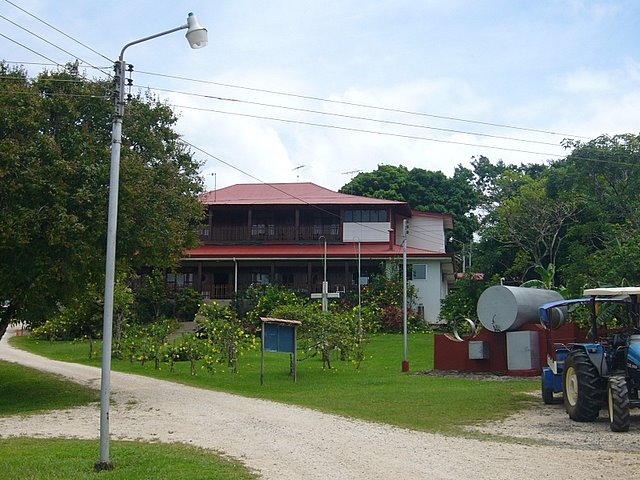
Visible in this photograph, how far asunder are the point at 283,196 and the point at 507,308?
1159 inches

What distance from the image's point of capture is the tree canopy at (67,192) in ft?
62.0

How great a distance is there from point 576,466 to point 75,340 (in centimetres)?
3677

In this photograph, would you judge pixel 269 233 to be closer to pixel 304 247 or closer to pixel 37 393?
pixel 304 247

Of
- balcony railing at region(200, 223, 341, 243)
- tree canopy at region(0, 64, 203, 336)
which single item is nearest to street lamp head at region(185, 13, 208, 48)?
tree canopy at region(0, 64, 203, 336)

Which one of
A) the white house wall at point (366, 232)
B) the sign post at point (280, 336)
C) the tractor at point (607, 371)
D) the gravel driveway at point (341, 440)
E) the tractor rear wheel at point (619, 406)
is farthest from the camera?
the white house wall at point (366, 232)

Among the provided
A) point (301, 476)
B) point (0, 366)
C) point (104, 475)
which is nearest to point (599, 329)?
point (301, 476)

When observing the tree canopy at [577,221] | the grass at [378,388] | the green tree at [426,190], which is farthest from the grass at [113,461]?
the green tree at [426,190]

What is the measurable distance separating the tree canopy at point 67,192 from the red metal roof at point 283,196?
1020 inches

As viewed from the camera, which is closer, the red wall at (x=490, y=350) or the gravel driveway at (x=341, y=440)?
the gravel driveway at (x=341, y=440)

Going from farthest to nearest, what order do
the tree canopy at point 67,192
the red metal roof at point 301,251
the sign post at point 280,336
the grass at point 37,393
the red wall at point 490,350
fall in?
the red metal roof at point 301,251, the red wall at point 490,350, the sign post at point 280,336, the grass at point 37,393, the tree canopy at point 67,192

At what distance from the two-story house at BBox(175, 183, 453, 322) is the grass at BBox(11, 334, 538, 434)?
14088 millimetres

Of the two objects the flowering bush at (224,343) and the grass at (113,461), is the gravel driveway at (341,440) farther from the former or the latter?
the flowering bush at (224,343)

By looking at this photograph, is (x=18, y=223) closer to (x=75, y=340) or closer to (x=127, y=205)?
(x=127, y=205)

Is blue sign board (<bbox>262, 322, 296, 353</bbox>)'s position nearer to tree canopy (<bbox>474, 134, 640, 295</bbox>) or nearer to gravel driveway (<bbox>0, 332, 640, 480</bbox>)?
gravel driveway (<bbox>0, 332, 640, 480</bbox>)
